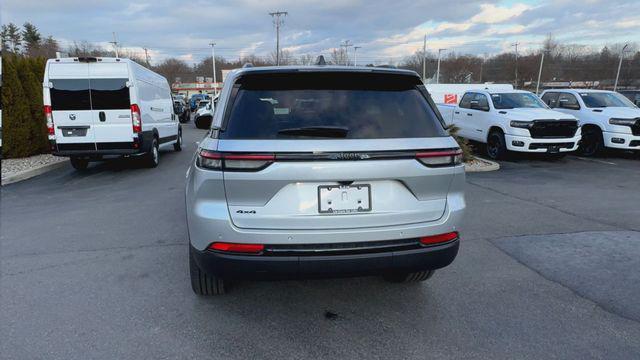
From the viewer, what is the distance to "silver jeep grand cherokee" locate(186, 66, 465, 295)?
8.05ft

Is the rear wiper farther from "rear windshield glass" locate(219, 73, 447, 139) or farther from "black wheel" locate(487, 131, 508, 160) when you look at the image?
"black wheel" locate(487, 131, 508, 160)

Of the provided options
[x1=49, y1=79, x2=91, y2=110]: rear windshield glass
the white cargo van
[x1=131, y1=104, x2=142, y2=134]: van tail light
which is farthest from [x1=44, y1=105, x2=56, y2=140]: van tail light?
[x1=131, y1=104, x2=142, y2=134]: van tail light

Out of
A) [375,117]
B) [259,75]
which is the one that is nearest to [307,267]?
[375,117]

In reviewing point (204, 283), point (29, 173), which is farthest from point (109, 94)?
point (204, 283)

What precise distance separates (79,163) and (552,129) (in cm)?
1225

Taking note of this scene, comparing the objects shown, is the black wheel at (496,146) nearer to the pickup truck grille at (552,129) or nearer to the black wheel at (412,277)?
the pickup truck grille at (552,129)

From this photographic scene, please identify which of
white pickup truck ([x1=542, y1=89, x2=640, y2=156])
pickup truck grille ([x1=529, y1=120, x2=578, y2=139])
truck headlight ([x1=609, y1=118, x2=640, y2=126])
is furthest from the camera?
white pickup truck ([x1=542, y1=89, x2=640, y2=156])

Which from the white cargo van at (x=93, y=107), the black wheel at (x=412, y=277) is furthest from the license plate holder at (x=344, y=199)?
the white cargo van at (x=93, y=107)

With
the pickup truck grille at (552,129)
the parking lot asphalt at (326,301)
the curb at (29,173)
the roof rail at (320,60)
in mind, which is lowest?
the curb at (29,173)

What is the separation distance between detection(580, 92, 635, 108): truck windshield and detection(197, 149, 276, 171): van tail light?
13.2 m

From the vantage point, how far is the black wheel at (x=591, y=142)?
1175 cm

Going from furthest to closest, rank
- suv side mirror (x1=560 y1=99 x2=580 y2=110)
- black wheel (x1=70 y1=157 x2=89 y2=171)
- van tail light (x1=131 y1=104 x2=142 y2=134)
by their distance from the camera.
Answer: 1. suv side mirror (x1=560 y1=99 x2=580 y2=110)
2. black wheel (x1=70 y1=157 x2=89 y2=171)
3. van tail light (x1=131 y1=104 x2=142 y2=134)

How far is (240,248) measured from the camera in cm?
251

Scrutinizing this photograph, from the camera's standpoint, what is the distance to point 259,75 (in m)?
2.74
